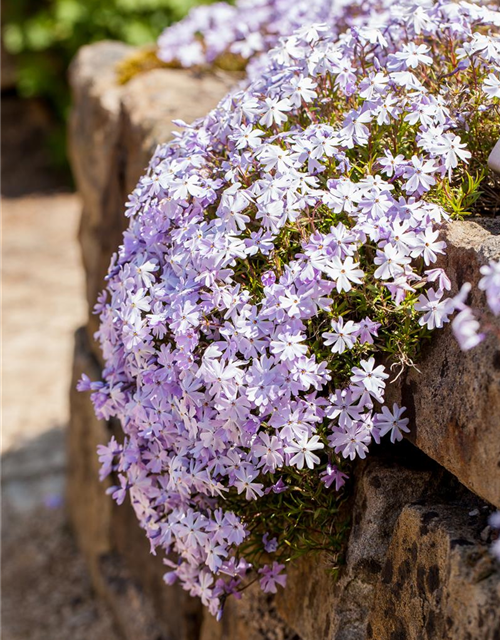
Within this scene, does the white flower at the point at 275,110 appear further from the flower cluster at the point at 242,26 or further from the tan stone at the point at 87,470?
the tan stone at the point at 87,470

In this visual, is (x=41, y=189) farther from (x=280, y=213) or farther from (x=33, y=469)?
(x=280, y=213)

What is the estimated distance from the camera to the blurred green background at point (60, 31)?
716cm

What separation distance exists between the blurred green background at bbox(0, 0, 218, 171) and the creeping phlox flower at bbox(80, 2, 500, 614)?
5733mm

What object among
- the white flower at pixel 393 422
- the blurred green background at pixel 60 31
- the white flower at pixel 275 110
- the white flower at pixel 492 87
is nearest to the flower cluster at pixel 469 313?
the white flower at pixel 393 422

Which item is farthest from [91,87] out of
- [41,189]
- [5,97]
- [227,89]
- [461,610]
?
[5,97]

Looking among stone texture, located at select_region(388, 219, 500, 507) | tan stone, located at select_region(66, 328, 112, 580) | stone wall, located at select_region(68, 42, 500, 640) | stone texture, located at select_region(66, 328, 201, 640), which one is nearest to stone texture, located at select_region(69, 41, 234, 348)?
stone wall, located at select_region(68, 42, 500, 640)

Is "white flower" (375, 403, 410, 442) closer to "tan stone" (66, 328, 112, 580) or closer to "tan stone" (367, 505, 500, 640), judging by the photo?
"tan stone" (367, 505, 500, 640)

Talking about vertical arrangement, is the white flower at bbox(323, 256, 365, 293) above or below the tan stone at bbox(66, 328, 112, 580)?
above

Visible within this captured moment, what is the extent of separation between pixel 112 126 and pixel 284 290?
1.97m

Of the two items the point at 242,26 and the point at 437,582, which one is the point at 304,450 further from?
the point at 242,26

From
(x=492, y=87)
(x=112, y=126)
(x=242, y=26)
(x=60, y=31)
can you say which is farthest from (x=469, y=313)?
(x=60, y=31)

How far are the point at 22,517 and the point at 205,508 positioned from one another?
2.56 meters

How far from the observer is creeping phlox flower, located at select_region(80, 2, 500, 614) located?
1485 mm

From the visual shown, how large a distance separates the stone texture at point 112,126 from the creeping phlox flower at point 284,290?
0.84 meters
